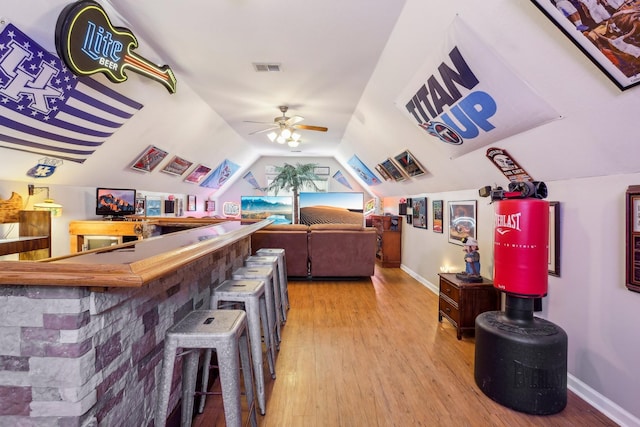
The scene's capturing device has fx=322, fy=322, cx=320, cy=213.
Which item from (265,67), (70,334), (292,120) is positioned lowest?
(70,334)

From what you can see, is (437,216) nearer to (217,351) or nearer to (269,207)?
(217,351)

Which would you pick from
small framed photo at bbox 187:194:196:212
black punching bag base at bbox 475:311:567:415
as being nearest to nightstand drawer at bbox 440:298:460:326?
black punching bag base at bbox 475:311:567:415

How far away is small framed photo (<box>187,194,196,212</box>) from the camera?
7625 mm

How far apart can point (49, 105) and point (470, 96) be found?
11.2 ft

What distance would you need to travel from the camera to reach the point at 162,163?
17.6 feet

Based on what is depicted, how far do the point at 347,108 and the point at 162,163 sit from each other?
3175 millimetres

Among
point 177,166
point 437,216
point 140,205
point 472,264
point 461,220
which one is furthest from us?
point 177,166

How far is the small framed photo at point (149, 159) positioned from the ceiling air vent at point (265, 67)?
2.21m

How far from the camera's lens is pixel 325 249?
509 cm

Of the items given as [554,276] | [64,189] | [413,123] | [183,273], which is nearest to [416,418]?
[554,276]

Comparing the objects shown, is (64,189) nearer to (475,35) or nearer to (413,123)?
(413,123)

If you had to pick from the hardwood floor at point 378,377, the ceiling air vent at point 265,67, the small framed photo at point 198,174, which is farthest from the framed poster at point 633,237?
the small framed photo at point 198,174

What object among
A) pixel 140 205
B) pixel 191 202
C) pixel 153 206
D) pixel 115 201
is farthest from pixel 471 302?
pixel 191 202

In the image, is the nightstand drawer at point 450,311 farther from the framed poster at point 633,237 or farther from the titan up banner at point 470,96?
the titan up banner at point 470,96
